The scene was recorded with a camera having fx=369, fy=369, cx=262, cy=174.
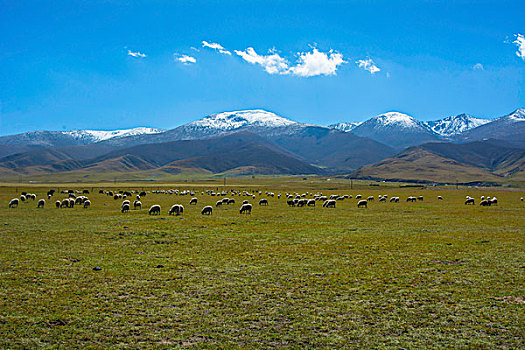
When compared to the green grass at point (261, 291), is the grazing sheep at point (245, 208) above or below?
above

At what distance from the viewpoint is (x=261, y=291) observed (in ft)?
41.8

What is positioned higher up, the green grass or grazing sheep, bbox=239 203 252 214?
grazing sheep, bbox=239 203 252 214

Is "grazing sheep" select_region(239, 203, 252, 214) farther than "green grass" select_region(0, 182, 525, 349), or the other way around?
"grazing sheep" select_region(239, 203, 252, 214)

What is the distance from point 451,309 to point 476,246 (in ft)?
37.1

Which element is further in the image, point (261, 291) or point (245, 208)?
point (245, 208)

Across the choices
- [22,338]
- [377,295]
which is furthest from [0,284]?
[377,295]

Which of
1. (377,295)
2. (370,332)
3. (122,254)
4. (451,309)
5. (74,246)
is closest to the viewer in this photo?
(370,332)

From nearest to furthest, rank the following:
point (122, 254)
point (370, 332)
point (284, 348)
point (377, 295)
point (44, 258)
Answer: point (284, 348) → point (370, 332) → point (377, 295) → point (44, 258) → point (122, 254)

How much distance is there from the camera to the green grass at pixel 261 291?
9.34 metres

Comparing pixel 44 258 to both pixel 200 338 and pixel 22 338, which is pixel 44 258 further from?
pixel 200 338

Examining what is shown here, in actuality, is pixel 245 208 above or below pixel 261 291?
above

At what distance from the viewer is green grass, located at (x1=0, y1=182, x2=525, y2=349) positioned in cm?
934

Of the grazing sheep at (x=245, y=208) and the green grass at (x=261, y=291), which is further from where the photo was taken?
the grazing sheep at (x=245, y=208)

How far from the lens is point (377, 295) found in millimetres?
12352
